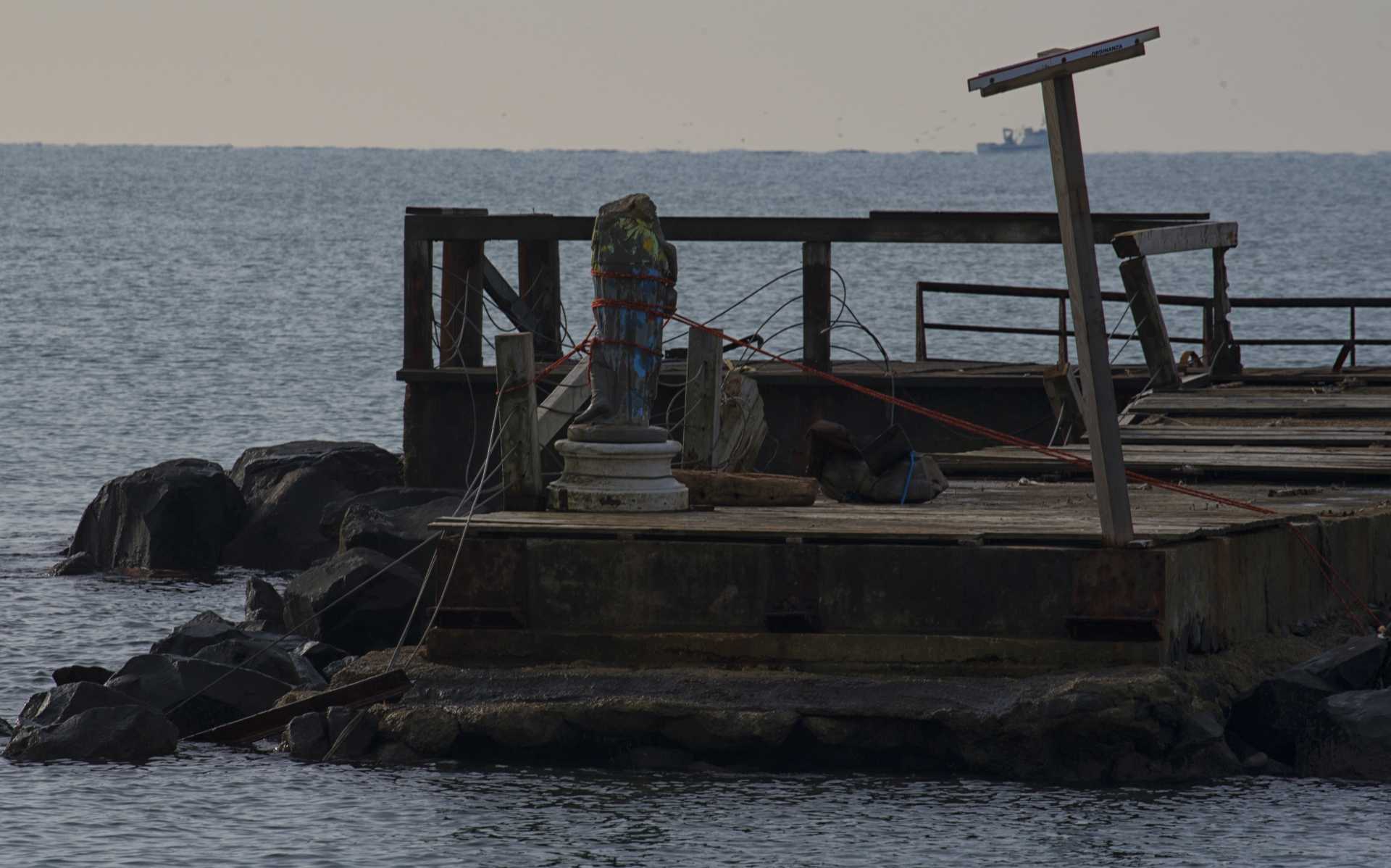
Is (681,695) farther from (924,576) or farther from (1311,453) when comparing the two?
(1311,453)

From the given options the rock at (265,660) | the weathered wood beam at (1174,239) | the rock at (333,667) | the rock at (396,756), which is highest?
the weathered wood beam at (1174,239)

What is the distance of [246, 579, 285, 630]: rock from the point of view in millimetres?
16328

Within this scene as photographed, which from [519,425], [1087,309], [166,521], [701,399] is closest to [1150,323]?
[701,399]

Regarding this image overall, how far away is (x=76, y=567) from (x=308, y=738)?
31.5ft

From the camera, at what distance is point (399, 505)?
1908 cm

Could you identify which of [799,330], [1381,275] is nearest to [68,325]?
[799,330]

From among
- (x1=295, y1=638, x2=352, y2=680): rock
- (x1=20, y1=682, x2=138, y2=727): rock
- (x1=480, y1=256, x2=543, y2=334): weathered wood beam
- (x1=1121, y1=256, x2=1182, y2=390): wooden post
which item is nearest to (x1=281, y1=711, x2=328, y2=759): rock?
(x1=20, y1=682, x2=138, y2=727): rock

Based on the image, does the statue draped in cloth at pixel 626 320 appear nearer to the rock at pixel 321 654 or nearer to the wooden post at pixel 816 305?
the rock at pixel 321 654

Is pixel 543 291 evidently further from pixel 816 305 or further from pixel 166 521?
pixel 166 521

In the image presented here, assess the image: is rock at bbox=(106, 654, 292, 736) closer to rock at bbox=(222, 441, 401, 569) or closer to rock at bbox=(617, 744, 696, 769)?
rock at bbox=(617, 744, 696, 769)

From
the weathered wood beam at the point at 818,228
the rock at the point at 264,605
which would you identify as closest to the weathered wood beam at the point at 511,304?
the weathered wood beam at the point at 818,228

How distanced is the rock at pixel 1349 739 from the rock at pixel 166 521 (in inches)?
467

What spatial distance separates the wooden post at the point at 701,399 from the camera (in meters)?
13.6

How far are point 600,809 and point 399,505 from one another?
837cm
